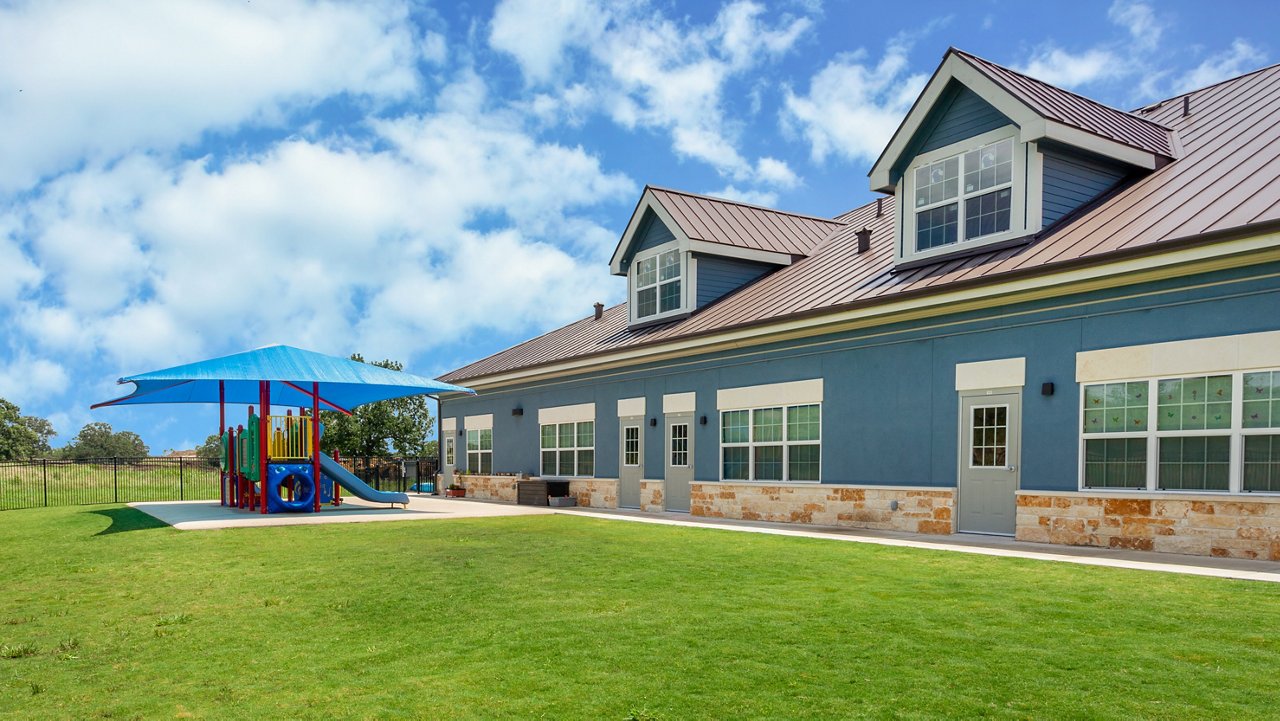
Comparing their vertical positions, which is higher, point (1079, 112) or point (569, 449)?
point (1079, 112)

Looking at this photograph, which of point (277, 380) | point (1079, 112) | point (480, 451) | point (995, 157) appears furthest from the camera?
point (480, 451)

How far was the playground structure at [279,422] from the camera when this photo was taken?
18.5 m

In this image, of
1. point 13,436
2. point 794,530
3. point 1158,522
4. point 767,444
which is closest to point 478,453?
point 767,444

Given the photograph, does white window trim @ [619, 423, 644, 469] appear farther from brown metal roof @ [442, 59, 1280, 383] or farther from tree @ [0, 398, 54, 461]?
tree @ [0, 398, 54, 461]

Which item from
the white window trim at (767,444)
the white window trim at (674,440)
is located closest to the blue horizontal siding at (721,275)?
the white window trim at (674,440)

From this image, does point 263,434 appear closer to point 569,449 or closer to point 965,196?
point 569,449

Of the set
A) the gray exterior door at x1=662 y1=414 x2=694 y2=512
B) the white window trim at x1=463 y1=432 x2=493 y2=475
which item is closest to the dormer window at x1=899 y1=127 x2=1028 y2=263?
the gray exterior door at x1=662 y1=414 x2=694 y2=512

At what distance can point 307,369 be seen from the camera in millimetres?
19266

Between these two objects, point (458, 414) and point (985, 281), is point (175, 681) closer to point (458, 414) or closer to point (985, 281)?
point (985, 281)

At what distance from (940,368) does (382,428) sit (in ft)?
111

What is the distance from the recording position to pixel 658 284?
22.9 meters

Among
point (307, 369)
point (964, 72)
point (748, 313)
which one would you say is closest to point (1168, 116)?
point (964, 72)

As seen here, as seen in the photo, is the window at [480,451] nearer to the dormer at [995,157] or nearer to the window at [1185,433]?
the dormer at [995,157]

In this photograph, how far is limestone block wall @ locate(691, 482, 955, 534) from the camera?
14.7m
